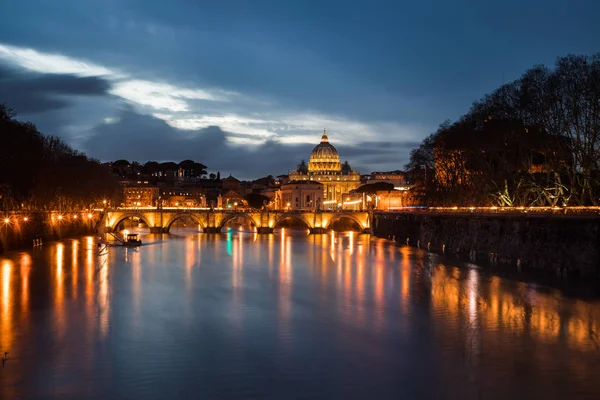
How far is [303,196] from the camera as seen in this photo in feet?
576

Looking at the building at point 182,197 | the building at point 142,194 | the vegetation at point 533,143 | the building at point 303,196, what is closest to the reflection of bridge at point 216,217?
the vegetation at point 533,143

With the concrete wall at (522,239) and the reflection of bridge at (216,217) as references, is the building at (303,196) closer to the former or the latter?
the reflection of bridge at (216,217)

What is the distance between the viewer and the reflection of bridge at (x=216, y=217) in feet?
318

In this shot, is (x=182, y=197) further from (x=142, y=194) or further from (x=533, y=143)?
(x=533, y=143)

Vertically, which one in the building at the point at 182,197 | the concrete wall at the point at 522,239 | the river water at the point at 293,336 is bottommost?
the river water at the point at 293,336

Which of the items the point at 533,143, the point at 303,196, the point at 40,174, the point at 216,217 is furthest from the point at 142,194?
the point at 533,143

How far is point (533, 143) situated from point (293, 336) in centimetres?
2851

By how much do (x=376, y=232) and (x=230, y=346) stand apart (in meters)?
72.6

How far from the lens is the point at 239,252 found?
63688 millimetres

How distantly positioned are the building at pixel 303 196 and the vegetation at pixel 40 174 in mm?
77574

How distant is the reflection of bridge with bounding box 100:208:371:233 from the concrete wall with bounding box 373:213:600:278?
108 feet

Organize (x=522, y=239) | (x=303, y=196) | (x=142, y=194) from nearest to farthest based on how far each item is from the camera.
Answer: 1. (x=522, y=239)
2. (x=303, y=196)
3. (x=142, y=194)

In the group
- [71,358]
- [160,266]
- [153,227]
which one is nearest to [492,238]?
[160,266]

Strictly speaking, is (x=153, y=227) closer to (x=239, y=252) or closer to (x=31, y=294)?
(x=239, y=252)
